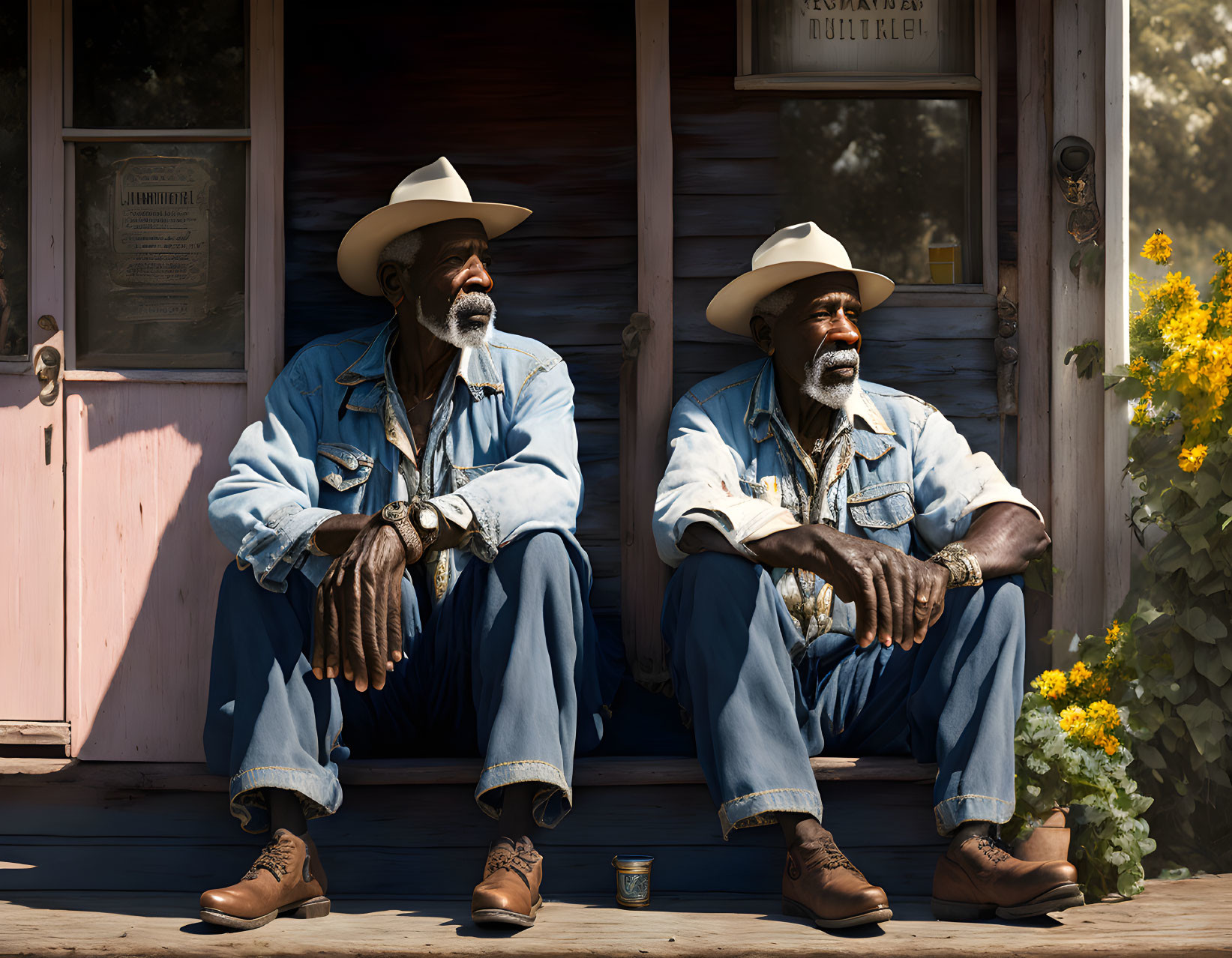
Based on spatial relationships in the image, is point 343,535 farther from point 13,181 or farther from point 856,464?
point 13,181

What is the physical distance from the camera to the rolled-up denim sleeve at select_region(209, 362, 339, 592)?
2.63 meters

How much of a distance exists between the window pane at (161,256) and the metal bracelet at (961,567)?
218 cm

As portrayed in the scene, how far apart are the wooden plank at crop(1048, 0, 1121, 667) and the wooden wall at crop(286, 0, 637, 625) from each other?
1.30 metres

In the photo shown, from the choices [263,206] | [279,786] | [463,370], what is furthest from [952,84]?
[279,786]

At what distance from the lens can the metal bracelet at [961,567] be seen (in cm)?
261

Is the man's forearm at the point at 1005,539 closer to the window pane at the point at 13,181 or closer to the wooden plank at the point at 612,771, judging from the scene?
the wooden plank at the point at 612,771

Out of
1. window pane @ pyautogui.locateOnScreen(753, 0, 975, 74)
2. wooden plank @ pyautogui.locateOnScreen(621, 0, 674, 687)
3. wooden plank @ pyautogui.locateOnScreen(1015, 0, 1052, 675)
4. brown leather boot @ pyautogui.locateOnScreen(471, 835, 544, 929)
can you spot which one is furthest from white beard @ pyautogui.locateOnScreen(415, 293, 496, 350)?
wooden plank @ pyautogui.locateOnScreen(1015, 0, 1052, 675)

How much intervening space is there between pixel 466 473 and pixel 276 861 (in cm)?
108

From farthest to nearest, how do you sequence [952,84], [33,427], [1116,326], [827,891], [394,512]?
1. [952,84]
2. [33,427]
3. [1116,326]
4. [394,512]
5. [827,891]

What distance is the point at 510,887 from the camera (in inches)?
95.3

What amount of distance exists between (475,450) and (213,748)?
1.01m

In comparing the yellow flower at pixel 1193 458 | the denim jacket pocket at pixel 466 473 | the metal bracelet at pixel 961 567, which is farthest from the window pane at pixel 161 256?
the yellow flower at pixel 1193 458

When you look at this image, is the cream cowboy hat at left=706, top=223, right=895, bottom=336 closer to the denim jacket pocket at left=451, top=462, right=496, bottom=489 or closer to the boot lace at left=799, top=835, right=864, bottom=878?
the denim jacket pocket at left=451, top=462, right=496, bottom=489

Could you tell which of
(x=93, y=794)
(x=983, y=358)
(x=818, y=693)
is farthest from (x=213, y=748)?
(x=983, y=358)
